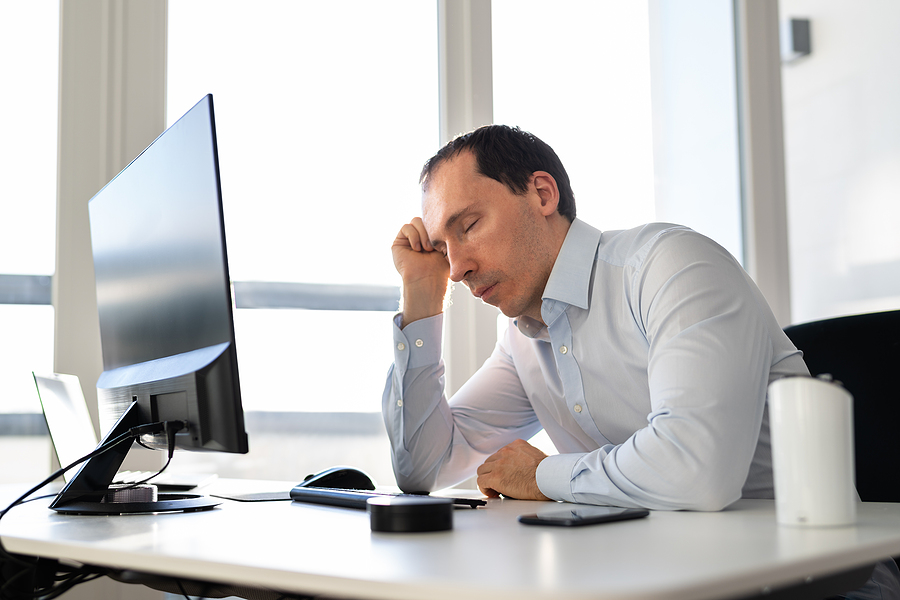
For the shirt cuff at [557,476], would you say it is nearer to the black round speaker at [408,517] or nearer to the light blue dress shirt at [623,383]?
the light blue dress shirt at [623,383]

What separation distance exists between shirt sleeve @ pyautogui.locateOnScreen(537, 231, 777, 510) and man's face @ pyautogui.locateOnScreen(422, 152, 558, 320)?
1.06 ft

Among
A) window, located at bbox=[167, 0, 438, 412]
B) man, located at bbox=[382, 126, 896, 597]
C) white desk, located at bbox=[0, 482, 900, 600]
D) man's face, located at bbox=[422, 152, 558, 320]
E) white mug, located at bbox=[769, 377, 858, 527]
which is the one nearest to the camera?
white desk, located at bbox=[0, 482, 900, 600]

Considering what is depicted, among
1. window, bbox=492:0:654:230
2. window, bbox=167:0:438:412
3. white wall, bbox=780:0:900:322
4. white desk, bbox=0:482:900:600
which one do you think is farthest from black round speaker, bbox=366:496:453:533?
white wall, bbox=780:0:900:322

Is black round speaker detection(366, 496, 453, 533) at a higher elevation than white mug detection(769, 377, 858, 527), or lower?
lower

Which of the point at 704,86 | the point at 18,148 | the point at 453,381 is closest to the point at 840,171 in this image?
the point at 704,86

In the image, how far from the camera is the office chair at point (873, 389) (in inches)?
56.6

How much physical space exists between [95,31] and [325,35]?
2.03ft

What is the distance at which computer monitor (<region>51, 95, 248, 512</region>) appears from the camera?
896mm

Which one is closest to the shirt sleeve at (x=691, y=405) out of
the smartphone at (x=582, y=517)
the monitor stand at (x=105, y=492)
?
the smartphone at (x=582, y=517)

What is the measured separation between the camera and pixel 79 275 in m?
1.82

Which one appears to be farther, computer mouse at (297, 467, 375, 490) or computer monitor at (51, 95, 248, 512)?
computer mouse at (297, 467, 375, 490)

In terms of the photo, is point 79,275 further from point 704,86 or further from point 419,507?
point 704,86

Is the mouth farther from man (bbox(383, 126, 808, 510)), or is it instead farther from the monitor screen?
the monitor screen

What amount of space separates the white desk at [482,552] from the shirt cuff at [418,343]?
23.5 inches
